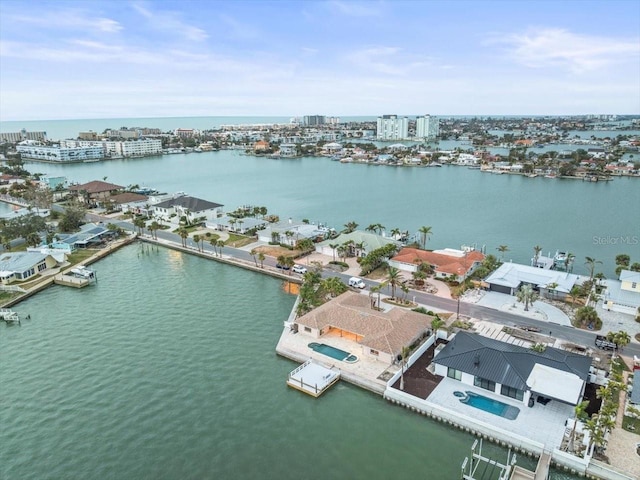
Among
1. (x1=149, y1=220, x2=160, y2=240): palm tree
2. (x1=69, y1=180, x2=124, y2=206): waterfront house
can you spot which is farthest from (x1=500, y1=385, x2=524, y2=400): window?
(x1=69, y1=180, x2=124, y2=206): waterfront house

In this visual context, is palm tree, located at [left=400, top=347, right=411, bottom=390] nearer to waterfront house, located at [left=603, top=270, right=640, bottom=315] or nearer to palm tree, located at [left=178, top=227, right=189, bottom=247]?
waterfront house, located at [left=603, top=270, right=640, bottom=315]

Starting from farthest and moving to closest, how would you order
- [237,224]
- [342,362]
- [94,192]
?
1. [94,192]
2. [237,224]
3. [342,362]

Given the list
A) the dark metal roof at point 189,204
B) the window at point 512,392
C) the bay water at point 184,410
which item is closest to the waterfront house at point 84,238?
the dark metal roof at point 189,204

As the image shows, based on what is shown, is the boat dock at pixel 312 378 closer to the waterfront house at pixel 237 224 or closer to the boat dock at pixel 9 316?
the boat dock at pixel 9 316

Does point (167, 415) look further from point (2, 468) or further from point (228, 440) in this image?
point (2, 468)

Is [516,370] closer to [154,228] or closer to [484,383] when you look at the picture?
[484,383]

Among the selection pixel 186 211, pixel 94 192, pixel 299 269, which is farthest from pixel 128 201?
pixel 299 269
